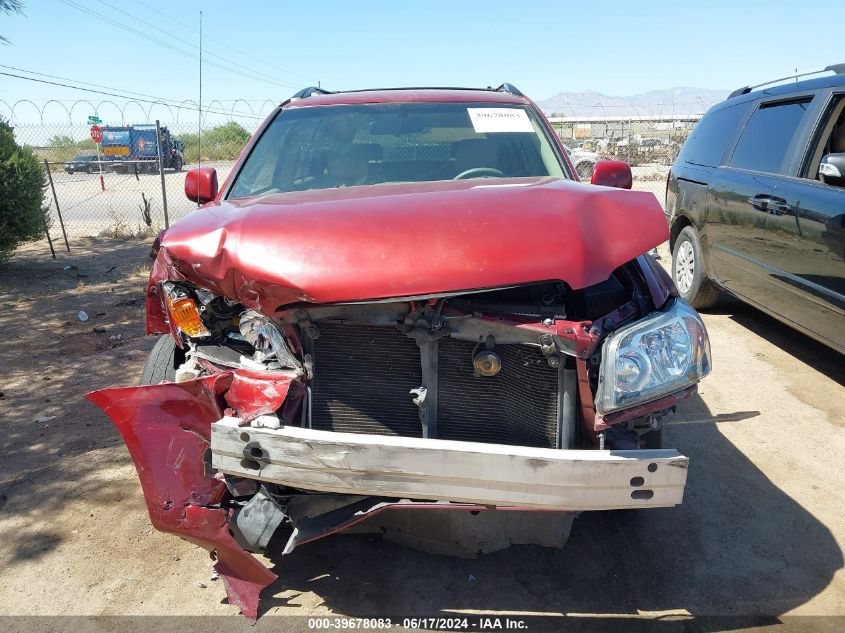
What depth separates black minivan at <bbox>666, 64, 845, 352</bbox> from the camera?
4.13m

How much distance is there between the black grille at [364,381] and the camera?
7.60ft

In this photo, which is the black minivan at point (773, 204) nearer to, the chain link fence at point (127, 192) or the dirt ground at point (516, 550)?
the dirt ground at point (516, 550)

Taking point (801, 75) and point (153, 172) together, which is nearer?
point (801, 75)

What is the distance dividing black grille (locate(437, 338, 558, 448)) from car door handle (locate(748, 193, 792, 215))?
3240 millimetres

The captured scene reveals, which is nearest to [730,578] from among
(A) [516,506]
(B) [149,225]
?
(A) [516,506]

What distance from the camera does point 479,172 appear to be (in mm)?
3465

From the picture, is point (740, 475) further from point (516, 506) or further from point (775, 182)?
point (775, 182)

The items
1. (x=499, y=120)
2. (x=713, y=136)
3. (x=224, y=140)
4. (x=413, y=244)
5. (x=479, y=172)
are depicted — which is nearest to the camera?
(x=413, y=244)

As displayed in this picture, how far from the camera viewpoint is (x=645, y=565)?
2.77 meters

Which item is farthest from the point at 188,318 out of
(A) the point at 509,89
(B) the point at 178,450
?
(A) the point at 509,89

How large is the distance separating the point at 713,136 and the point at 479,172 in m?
3.72

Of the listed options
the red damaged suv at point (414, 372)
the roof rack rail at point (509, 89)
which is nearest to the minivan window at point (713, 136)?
the roof rack rail at point (509, 89)

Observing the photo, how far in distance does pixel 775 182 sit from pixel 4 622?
5.27 m

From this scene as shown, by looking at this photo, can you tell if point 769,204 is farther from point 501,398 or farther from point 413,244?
point 413,244
